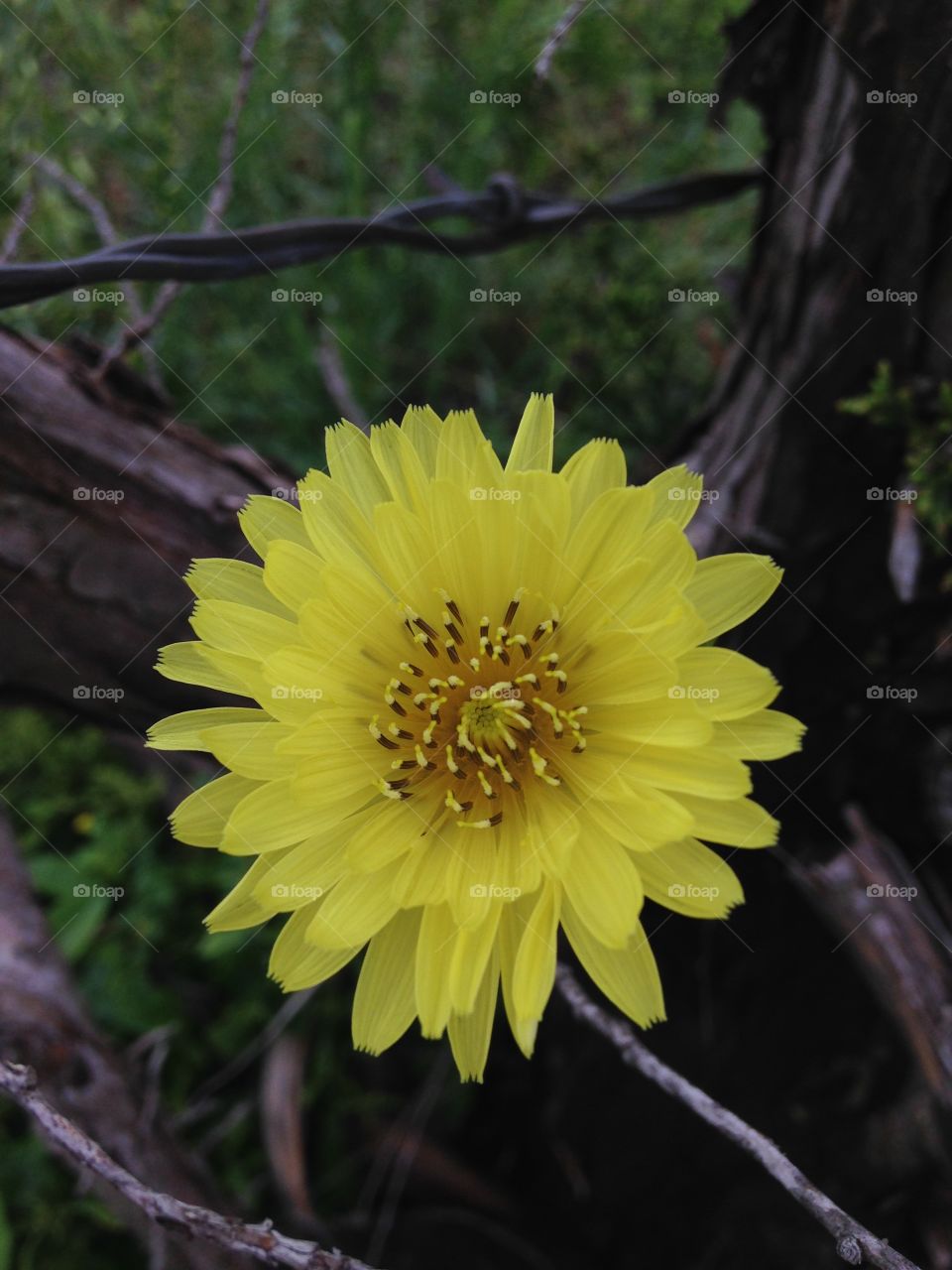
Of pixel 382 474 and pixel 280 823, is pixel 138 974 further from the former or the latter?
pixel 382 474

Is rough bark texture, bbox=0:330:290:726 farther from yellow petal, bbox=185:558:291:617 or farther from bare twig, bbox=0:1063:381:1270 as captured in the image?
bare twig, bbox=0:1063:381:1270

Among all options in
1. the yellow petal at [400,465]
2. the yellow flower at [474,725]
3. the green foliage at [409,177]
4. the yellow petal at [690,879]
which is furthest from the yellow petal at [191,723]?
the green foliage at [409,177]

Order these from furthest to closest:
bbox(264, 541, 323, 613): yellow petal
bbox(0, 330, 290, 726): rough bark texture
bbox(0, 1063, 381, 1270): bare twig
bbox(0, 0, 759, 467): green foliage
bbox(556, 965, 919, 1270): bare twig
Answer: bbox(0, 0, 759, 467): green foliage < bbox(0, 330, 290, 726): rough bark texture < bbox(264, 541, 323, 613): yellow petal < bbox(0, 1063, 381, 1270): bare twig < bbox(556, 965, 919, 1270): bare twig

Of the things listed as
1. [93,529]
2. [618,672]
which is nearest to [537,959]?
[618,672]

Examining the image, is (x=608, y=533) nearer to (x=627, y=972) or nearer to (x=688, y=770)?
(x=688, y=770)

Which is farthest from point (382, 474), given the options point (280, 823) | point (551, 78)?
point (551, 78)

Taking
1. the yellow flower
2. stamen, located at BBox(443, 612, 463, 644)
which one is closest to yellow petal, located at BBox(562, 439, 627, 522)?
the yellow flower
